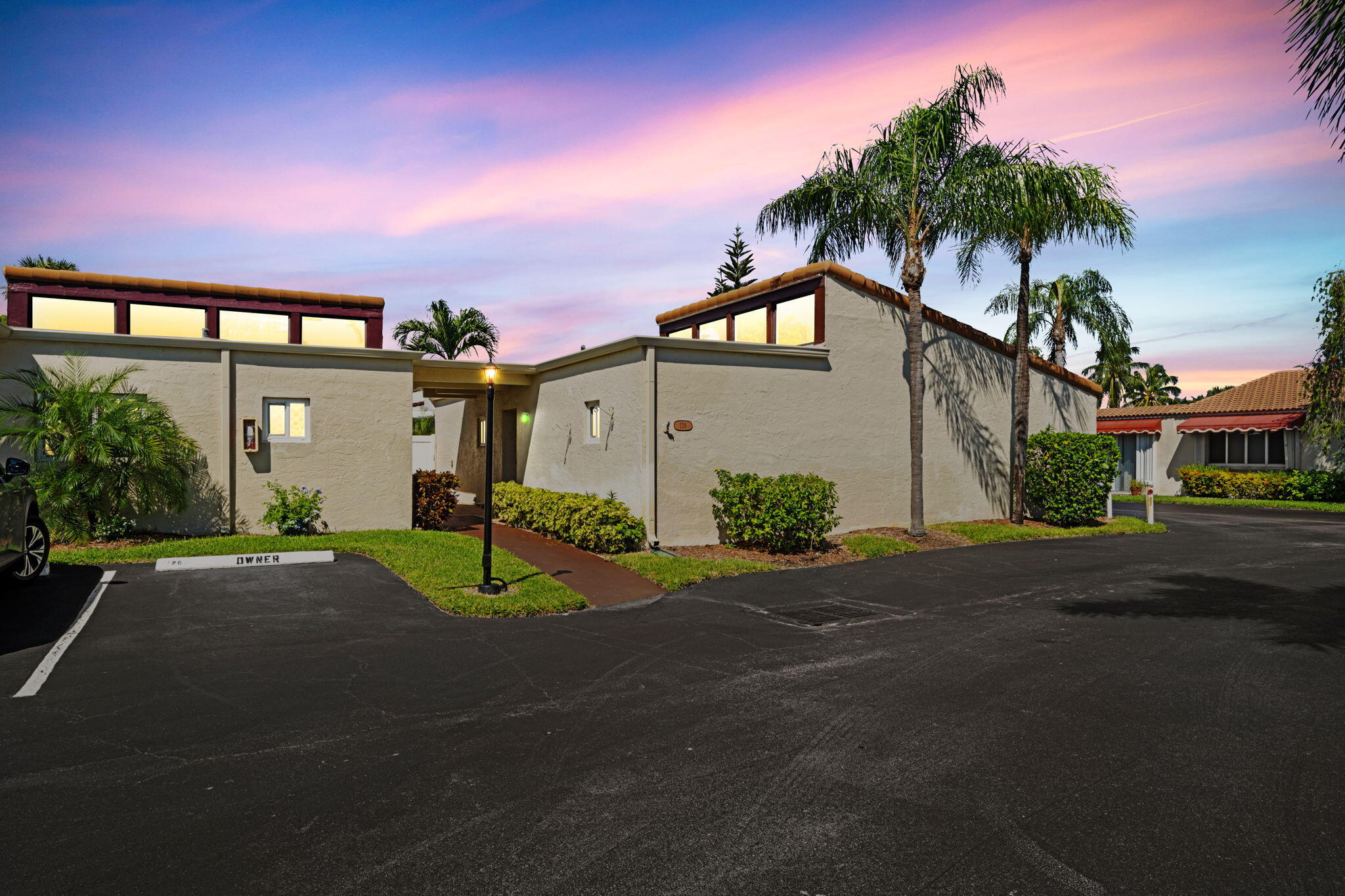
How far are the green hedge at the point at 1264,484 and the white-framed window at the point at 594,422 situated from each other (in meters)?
24.7

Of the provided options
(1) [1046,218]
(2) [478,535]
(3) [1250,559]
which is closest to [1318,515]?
(3) [1250,559]

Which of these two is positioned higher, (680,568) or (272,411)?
(272,411)

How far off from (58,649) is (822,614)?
7923mm

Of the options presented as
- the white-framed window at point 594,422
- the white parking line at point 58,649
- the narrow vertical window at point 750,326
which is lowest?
the white parking line at point 58,649

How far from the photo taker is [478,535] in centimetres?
1502

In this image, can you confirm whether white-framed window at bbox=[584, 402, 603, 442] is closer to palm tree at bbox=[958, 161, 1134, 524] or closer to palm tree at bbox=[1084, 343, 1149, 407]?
palm tree at bbox=[958, 161, 1134, 524]

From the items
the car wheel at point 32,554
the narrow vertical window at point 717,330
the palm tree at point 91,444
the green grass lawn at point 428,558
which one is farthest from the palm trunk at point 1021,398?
the car wheel at point 32,554

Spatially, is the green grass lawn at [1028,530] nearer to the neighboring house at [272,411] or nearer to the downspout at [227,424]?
the neighboring house at [272,411]

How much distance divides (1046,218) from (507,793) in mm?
16230

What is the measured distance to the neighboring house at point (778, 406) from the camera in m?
13.6

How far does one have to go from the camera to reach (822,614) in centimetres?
908

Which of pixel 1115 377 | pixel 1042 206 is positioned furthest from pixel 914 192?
pixel 1115 377

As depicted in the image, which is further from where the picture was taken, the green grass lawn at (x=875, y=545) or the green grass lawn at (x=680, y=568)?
the green grass lawn at (x=875, y=545)

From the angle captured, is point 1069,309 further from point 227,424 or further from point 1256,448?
point 227,424
